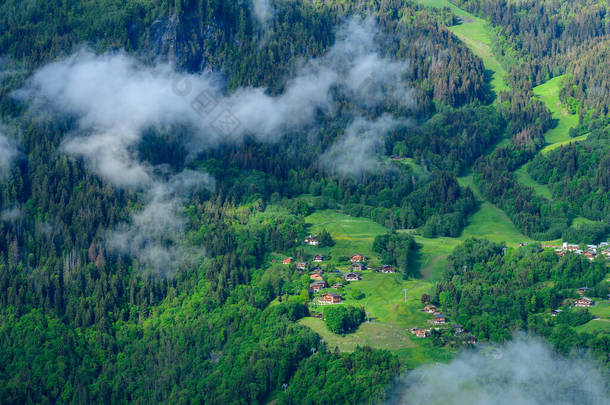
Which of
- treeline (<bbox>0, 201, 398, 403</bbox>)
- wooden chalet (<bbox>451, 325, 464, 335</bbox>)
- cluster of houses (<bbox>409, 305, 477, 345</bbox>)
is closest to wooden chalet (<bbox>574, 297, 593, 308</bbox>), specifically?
wooden chalet (<bbox>451, 325, 464, 335</bbox>)

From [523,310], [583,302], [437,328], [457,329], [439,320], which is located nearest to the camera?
[457,329]

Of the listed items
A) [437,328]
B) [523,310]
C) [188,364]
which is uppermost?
[523,310]

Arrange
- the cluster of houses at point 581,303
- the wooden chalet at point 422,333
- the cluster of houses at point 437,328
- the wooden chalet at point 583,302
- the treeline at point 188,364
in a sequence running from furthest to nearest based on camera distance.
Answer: the wooden chalet at point 583,302 → the cluster of houses at point 581,303 → the wooden chalet at point 422,333 → the cluster of houses at point 437,328 → the treeline at point 188,364

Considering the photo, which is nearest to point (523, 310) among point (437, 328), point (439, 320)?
point (439, 320)

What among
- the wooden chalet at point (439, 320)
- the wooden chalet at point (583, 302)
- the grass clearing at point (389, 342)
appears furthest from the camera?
the wooden chalet at point (583, 302)

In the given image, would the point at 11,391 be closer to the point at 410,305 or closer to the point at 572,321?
the point at 410,305

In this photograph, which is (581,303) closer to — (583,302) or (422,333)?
(583,302)

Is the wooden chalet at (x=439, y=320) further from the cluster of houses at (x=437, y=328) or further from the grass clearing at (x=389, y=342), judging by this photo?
the grass clearing at (x=389, y=342)

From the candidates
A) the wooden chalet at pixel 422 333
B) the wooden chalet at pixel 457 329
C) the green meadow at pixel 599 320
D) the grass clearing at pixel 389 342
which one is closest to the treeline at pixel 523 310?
the wooden chalet at pixel 457 329

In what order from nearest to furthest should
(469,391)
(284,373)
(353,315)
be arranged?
1. (469,391)
2. (284,373)
3. (353,315)

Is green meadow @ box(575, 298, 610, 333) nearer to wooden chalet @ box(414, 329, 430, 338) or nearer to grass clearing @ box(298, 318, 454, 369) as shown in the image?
grass clearing @ box(298, 318, 454, 369)

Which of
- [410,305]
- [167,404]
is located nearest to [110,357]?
[167,404]
